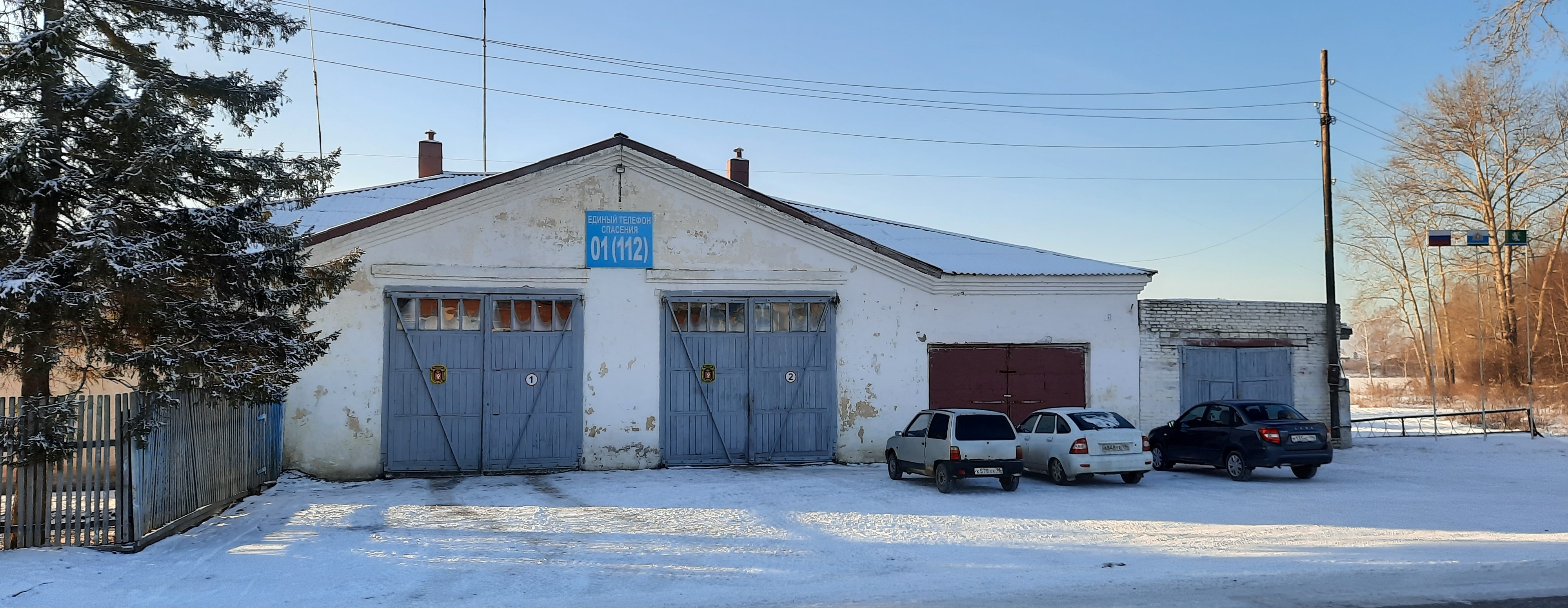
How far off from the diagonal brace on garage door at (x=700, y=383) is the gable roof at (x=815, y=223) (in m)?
2.69

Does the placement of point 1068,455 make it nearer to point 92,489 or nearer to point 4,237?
point 92,489

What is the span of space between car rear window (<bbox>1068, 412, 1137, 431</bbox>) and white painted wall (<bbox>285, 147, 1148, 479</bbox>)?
3.79 m

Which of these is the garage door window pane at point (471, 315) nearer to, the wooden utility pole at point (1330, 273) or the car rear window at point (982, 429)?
the car rear window at point (982, 429)


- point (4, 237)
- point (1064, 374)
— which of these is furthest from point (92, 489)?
point (1064, 374)

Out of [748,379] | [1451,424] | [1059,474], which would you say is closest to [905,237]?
[748,379]

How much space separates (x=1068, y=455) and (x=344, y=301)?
12.6 metres

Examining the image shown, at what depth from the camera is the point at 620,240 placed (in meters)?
17.9

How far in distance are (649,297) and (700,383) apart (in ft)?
6.21

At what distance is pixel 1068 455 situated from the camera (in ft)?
51.1

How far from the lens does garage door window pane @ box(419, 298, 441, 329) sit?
55.8ft

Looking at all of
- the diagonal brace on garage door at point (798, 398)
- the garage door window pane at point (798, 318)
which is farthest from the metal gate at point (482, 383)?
the garage door window pane at point (798, 318)

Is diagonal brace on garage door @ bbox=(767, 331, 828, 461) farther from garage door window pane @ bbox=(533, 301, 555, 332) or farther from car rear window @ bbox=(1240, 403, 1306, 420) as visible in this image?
car rear window @ bbox=(1240, 403, 1306, 420)

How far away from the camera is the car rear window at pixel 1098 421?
15922mm

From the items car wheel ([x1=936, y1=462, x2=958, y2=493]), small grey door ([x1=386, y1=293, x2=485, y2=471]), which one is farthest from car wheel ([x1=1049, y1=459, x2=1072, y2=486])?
small grey door ([x1=386, y1=293, x2=485, y2=471])
